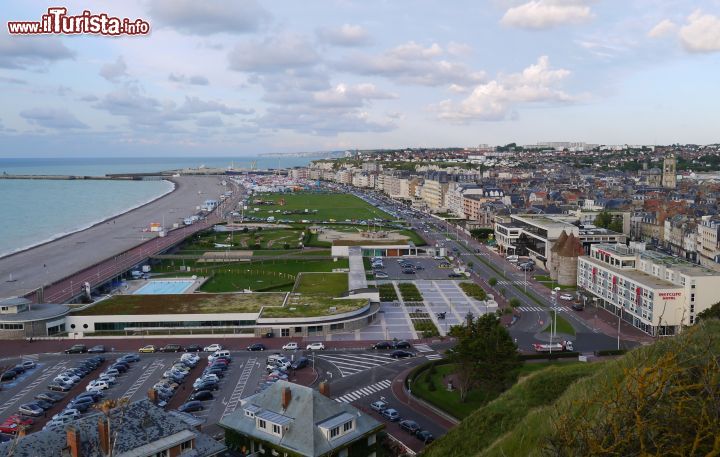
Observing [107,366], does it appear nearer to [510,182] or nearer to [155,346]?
[155,346]

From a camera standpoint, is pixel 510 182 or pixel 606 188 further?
pixel 510 182

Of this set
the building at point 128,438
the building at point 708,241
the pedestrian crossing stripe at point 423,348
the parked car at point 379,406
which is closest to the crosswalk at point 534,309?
the pedestrian crossing stripe at point 423,348

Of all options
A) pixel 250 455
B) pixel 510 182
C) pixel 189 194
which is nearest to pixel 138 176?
pixel 189 194

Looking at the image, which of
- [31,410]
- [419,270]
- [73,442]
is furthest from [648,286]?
[31,410]

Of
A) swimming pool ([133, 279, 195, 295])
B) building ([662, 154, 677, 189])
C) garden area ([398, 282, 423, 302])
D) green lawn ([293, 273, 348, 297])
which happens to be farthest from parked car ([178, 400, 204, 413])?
building ([662, 154, 677, 189])

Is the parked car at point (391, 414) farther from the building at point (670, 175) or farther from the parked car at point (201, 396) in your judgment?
the building at point (670, 175)

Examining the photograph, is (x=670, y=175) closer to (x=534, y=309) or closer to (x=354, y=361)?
(x=534, y=309)
